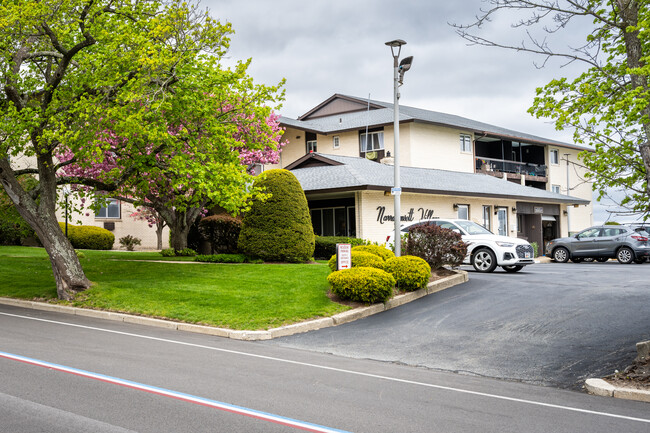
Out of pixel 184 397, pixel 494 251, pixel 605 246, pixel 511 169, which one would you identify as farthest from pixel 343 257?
pixel 511 169

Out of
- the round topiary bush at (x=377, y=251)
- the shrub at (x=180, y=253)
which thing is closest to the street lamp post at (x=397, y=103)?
the round topiary bush at (x=377, y=251)

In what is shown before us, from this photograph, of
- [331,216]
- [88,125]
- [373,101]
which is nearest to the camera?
[88,125]

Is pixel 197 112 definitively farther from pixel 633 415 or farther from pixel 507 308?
pixel 633 415

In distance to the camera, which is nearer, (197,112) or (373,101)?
(197,112)

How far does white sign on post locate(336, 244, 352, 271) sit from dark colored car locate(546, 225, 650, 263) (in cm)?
1596

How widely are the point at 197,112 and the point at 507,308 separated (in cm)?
909

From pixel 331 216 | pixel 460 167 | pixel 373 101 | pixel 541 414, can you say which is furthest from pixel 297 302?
pixel 373 101

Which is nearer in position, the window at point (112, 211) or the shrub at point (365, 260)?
the shrub at point (365, 260)

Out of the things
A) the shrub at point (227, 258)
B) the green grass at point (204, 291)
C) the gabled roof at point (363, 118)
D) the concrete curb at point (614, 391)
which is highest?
the gabled roof at point (363, 118)

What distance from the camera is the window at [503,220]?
1287 inches

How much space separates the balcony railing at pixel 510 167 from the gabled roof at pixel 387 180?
22.1 ft

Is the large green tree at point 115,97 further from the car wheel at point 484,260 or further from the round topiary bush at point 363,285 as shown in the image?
the car wheel at point 484,260

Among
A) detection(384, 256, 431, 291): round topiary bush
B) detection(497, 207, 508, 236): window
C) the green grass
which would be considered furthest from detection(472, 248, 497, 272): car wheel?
detection(497, 207, 508, 236): window

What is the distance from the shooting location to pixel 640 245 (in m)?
25.0
